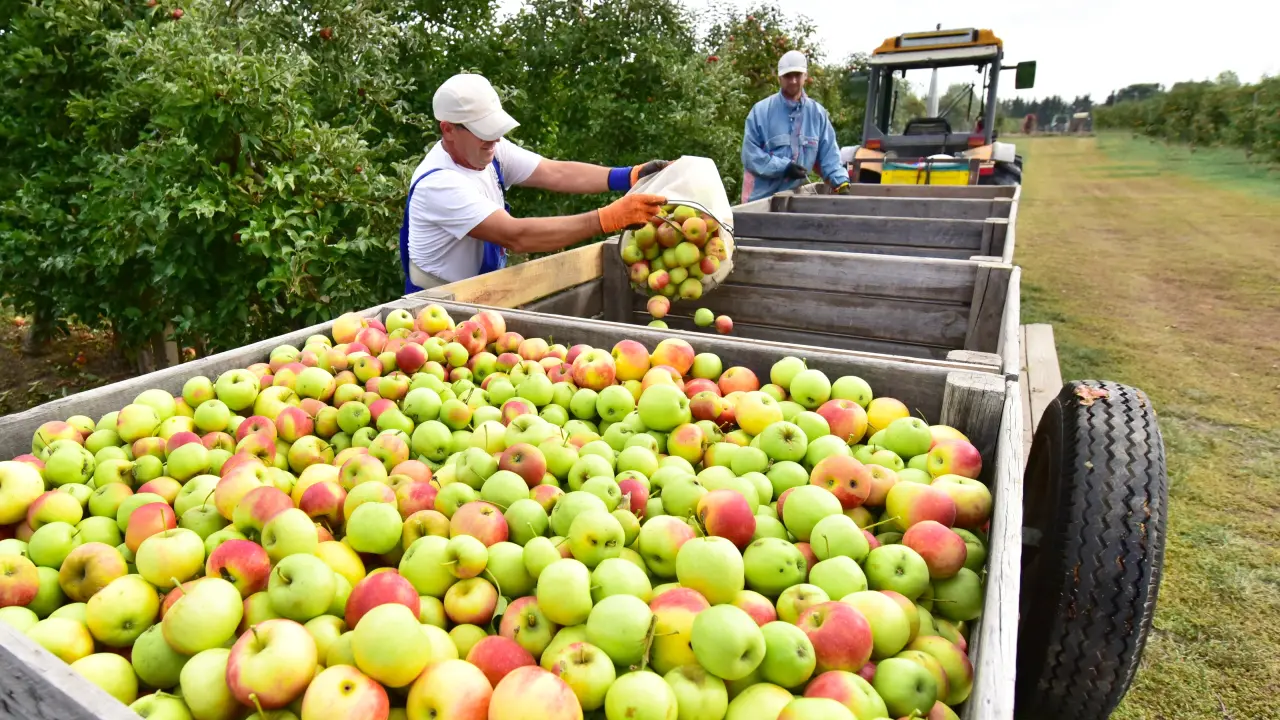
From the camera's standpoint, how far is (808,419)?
2.15 meters

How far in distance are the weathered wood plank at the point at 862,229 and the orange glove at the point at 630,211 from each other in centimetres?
174

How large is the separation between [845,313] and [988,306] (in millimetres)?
716

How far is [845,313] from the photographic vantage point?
12.6 ft

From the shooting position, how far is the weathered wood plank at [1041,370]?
513cm

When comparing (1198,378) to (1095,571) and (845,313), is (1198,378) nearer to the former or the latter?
(845,313)

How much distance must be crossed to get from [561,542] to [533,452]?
34 cm

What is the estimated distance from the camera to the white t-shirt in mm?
3514

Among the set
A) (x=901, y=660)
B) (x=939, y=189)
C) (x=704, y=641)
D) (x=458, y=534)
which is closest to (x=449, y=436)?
(x=458, y=534)

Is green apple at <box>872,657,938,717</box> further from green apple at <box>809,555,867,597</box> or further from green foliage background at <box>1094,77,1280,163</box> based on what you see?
green foliage background at <box>1094,77,1280,163</box>

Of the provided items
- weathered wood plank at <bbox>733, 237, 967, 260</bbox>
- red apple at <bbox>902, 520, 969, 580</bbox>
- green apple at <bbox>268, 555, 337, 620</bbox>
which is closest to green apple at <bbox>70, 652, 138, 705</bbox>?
green apple at <bbox>268, 555, 337, 620</bbox>

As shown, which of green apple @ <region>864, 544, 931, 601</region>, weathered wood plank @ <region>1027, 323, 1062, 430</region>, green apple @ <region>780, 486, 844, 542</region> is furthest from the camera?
weathered wood plank @ <region>1027, 323, 1062, 430</region>

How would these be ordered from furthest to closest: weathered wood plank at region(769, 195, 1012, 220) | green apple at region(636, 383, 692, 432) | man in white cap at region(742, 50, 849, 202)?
man in white cap at region(742, 50, 849, 202) → weathered wood plank at region(769, 195, 1012, 220) → green apple at region(636, 383, 692, 432)

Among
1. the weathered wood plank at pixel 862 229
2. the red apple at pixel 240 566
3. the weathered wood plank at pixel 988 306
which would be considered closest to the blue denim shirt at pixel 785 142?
the weathered wood plank at pixel 862 229

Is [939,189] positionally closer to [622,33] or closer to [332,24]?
[622,33]
